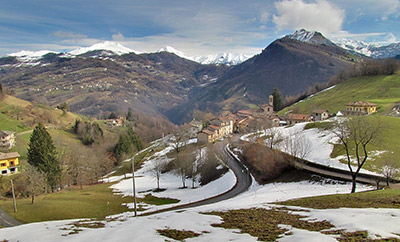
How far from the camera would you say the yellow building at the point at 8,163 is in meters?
75.6

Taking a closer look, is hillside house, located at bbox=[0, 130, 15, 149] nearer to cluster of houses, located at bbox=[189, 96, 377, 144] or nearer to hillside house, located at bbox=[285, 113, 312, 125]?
cluster of houses, located at bbox=[189, 96, 377, 144]

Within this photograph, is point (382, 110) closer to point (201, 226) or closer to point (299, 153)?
point (299, 153)

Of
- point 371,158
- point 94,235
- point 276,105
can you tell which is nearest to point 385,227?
point 94,235

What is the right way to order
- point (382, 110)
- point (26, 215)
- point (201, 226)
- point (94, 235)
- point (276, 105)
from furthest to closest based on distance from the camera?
point (276, 105) → point (382, 110) → point (26, 215) → point (201, 226) → point (94, 235)

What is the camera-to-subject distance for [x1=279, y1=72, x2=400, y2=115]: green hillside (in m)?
110

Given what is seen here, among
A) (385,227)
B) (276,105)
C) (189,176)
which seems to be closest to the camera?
(385,227)

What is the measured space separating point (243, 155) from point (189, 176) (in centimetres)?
1603

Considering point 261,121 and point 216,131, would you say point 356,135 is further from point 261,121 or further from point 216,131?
point 216,131

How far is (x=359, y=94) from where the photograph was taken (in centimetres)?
12006

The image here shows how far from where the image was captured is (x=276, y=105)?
481 feet

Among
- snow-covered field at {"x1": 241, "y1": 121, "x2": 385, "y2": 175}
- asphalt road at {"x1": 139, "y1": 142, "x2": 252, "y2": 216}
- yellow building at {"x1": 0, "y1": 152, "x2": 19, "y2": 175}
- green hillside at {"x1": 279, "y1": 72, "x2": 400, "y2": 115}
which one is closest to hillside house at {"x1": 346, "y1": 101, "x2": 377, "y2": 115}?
green hillside at {"x1": 279, "y1": 72, "x2": 400, "y2": 115}

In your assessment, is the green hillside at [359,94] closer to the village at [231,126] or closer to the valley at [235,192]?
the valley at [235,192]

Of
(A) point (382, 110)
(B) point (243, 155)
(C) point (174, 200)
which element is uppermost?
(A) point (382, 110)

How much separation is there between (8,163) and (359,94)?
15348 cm
